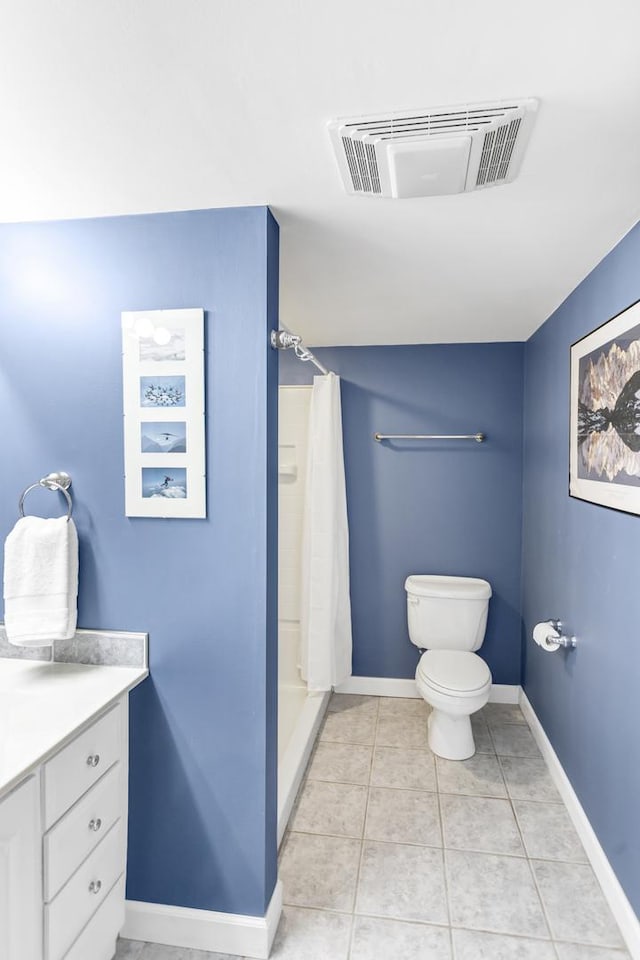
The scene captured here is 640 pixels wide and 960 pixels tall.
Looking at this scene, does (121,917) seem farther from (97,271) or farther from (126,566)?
(97,271)

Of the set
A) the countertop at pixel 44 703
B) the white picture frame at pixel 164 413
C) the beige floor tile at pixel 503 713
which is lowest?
the beige floor tile at pixel 503 713

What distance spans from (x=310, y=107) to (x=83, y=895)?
1976 mm

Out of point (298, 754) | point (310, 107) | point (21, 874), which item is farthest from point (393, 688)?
point (310, 107)

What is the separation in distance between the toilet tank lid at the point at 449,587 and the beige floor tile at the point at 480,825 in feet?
3.32

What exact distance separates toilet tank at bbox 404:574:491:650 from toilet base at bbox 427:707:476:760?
0.45 m

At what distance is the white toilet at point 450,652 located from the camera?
2709 mm

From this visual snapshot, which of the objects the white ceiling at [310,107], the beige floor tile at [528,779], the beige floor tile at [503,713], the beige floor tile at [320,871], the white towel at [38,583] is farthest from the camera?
the beige floor tile at [503,713]

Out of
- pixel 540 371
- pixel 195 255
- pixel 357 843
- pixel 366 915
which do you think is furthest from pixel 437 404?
pixel 366 915

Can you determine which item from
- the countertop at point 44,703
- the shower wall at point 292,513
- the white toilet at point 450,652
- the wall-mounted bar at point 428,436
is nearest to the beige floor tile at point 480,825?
the white toilet at point 450,652

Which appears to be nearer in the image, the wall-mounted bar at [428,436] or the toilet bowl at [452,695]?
the toilet bowl at [452,695]

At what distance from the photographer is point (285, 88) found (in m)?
1.16

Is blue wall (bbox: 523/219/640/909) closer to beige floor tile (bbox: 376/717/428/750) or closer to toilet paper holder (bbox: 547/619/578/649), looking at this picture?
toilet paper holder (bbox: 547/619/578/649)

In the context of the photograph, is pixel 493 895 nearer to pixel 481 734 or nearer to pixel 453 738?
pixel 453 738

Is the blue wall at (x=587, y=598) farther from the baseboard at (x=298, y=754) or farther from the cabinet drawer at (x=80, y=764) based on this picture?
the cabinet drawer at (x=80, y=764)
